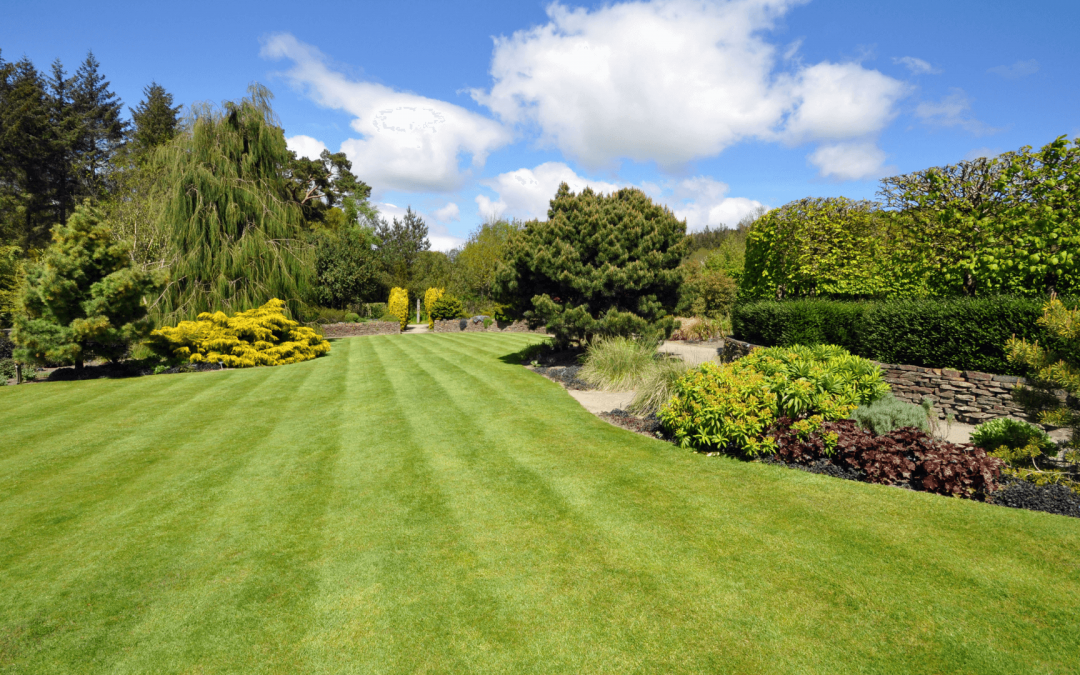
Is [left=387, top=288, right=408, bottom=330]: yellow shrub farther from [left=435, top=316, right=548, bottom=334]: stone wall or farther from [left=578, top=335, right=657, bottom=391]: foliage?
[left=578, top=335, right=657, bottom=391]: foliage

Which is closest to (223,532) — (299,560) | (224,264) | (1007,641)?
(299,560)

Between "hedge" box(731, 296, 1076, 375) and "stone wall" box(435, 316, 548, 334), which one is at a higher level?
"hedge" box(731, 296, 1076, 375)

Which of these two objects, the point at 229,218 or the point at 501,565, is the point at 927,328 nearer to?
the point at 501,565

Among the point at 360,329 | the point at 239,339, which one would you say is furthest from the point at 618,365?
the point at 360,329

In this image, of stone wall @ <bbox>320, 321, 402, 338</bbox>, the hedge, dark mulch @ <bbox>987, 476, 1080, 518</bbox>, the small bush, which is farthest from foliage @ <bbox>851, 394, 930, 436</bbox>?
stone wall @ <bbox>320, 321, 402, 338</bbox>

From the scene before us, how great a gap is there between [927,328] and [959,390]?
4.28ft

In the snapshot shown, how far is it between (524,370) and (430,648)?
10822mm

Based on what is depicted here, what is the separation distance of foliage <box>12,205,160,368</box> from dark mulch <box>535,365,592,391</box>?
1212 centimetres

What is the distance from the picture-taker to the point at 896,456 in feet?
19.6

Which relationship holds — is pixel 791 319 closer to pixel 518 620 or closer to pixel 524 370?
pixel 524 370

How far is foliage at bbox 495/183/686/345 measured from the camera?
13633 mm

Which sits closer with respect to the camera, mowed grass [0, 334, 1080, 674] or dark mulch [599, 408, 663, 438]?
mowed grass [0, 334, 1080, 674]

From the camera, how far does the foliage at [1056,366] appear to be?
4.91 m

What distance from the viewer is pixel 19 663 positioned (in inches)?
128
